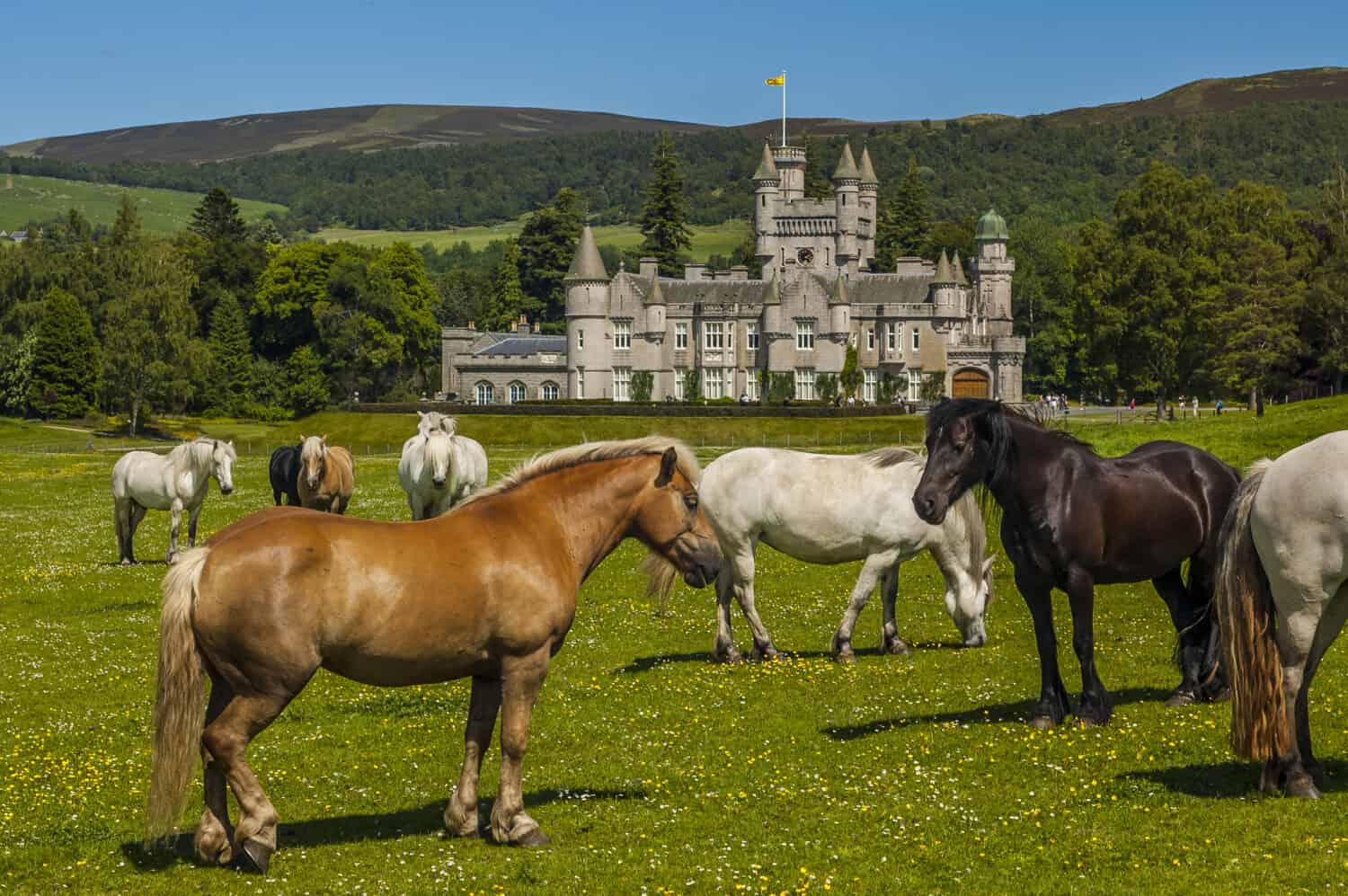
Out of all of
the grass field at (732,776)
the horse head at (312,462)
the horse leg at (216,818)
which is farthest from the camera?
the horse head at (312,462)

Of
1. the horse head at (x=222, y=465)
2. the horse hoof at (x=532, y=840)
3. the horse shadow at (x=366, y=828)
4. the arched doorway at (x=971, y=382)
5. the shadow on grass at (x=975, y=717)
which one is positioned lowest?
the arched doorway at (x=971, y=382)

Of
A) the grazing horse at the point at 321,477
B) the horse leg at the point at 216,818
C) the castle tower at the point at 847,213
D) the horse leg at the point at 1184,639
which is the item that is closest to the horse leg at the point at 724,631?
the horse leg at the point at 1184,639

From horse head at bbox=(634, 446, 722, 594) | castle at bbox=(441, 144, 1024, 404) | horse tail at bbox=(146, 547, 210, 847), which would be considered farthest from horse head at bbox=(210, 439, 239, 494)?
castle at bbox=(441, 144, 1024, 404)

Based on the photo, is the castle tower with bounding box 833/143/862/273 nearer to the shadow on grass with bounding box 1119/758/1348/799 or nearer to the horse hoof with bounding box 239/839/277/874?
the shadow on grass with bounding box 1119/758/1348/799

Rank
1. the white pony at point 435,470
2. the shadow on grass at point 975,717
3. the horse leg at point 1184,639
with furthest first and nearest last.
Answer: the white pony at point 435,470 → the horse leg at point 1184,639 → the shadow on grass at point 975,717

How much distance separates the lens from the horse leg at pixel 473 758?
1089 cm

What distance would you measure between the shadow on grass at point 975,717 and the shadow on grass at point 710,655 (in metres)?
2.99

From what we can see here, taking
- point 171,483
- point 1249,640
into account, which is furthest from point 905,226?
point 1249,640

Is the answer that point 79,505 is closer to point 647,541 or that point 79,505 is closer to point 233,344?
point 647,541

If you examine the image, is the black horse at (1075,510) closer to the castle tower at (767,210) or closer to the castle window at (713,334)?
the castle window at (713,334)

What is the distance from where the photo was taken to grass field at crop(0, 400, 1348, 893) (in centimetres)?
1012

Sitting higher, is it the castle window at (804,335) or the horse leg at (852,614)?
the castle window at (804,335)

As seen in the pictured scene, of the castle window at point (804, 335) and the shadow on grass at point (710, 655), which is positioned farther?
the castle window at point (804, 335)

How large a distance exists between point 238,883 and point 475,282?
17459cm
